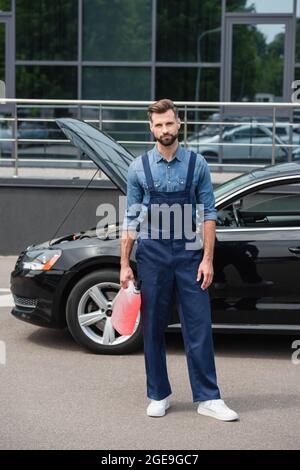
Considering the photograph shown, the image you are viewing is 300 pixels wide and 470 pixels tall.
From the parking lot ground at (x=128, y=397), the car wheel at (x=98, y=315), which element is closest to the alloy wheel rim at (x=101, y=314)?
the car wheel at (x=98, y=315)

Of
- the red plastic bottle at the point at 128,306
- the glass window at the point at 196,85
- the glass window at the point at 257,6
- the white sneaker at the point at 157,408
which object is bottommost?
the white sneaker at the point at 157,408

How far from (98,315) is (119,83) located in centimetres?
887

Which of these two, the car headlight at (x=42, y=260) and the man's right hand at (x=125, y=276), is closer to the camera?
the man's right hand at (x=125, y=276)

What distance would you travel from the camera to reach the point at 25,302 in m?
7.11

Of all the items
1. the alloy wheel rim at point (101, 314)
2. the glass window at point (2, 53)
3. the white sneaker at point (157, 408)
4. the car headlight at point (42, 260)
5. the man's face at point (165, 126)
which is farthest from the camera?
the glass window at point (2, 53)

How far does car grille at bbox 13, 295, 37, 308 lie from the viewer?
704 cm

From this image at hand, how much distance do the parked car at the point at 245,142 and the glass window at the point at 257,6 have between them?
212 cm

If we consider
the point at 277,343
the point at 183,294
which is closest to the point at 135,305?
the point at 183,294

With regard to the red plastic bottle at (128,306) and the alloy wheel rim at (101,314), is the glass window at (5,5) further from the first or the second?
the red plastic bottle at (128,306)

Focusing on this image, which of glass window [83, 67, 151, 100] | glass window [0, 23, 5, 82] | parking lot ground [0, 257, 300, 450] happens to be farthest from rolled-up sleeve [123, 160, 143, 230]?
glass window [0, 23, 5, 82]

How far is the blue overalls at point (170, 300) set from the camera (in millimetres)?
5293

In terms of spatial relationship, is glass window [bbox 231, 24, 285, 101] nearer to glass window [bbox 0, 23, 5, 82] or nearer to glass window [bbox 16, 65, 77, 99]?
glass window [bbox 16, 65, 77, 99]

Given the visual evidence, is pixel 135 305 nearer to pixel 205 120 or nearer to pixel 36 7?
pixel 205 120

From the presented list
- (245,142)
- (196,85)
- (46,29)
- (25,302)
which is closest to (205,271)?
(25,302)
